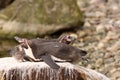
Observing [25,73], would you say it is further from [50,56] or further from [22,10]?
[22,10]

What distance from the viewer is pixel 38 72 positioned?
698 centimetres

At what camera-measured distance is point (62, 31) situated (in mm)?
11977

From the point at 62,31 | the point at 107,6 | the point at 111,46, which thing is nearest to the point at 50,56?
the point at 111,46

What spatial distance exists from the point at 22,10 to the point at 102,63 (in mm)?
2442

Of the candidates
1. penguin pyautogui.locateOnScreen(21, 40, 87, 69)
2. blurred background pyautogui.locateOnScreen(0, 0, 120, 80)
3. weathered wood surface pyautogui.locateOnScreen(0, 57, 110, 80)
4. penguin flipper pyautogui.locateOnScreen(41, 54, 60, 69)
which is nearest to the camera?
penguin flipper pyautogui.locateOnScreen(41, 54, 60, 69)

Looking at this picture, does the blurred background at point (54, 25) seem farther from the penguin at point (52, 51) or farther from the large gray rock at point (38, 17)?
the penguin at point (52, 51)

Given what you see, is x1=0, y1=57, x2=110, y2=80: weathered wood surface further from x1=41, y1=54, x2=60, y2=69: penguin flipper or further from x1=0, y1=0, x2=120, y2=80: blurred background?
x1=0, y1=0, x2=120, y2=80: blurred background

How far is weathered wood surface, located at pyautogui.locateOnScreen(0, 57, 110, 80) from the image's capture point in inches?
274

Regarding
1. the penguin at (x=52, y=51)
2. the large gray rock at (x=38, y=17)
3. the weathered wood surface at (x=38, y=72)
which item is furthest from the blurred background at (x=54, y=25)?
the weathered wood surface at (x=38, y=72)

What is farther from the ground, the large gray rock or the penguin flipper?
the large gray rock

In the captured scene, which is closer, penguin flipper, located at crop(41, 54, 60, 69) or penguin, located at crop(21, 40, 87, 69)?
penguin flipper, located at crop(41, 54, 60, 69)

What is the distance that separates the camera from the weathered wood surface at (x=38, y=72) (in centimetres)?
697

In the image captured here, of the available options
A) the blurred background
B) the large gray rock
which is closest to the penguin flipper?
the blurred background

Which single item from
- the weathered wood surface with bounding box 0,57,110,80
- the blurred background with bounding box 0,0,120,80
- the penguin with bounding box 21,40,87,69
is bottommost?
the weathered wood surface with bounding box 0,57,110,80
